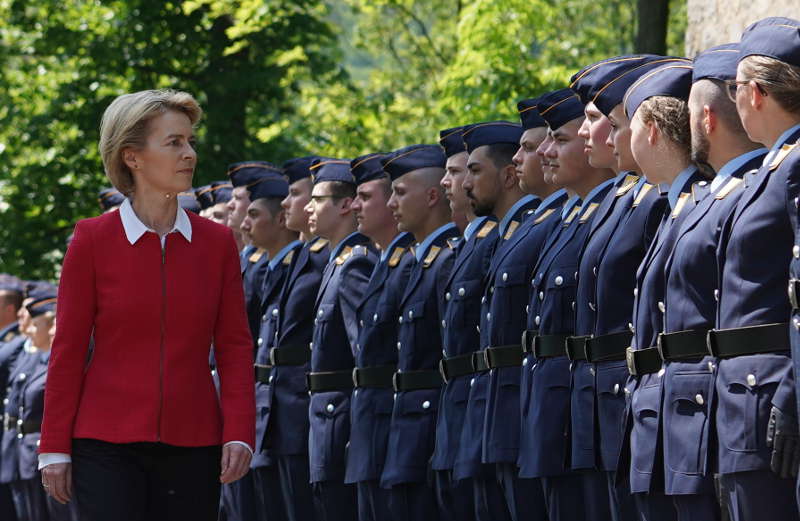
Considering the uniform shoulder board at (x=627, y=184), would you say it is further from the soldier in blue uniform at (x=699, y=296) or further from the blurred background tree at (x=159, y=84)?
the blurred background tree at (x=159, y=84)

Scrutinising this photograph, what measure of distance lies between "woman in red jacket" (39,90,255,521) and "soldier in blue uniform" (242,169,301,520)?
3940mm

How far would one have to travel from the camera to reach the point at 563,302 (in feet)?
21.0

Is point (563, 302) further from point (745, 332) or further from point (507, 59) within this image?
point (507, 59)

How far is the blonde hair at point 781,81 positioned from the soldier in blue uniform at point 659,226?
60cm

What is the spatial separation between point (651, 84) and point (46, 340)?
809 centimetres

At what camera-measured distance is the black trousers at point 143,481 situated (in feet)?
16.3

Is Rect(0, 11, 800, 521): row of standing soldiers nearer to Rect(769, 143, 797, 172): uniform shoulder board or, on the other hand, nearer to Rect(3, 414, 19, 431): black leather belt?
Rect(769, 143, 797, 172): uniform shoulder board

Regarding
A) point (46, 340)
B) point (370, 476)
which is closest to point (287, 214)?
point (370, 476)

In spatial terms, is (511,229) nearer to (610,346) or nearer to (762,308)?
(610,346)

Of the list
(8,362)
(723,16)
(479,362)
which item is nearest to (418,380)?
(479,362)

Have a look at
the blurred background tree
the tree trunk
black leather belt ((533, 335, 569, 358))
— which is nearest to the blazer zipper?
black leather belt ((533, 335, 569, 358))

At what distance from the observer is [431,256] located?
8.02 m

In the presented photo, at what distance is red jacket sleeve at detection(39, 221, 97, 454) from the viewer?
A: 503 cm

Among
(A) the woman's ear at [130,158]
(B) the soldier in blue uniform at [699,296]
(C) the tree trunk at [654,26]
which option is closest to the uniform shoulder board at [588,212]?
(B) the soldier in blue uniform at [699,296]
